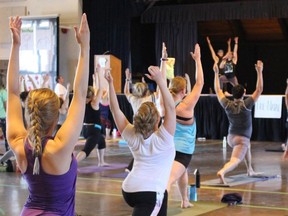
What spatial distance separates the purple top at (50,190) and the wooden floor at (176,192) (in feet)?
15.6

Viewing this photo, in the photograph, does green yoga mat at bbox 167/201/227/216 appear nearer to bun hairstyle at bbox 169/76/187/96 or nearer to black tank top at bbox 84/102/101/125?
bun hairstyle at bbox 169/76/187/96

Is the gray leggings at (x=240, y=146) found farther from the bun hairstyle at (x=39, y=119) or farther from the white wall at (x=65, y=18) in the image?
the white wall at (x=65, y=18)

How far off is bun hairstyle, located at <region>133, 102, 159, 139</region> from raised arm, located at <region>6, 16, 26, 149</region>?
65.4 inches

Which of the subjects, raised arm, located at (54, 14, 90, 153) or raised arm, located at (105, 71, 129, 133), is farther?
raised arm, located at (105, 71, 129, 133)

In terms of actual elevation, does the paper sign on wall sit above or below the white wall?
below

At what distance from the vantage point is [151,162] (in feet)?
16.5

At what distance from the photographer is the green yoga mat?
7.98 metres

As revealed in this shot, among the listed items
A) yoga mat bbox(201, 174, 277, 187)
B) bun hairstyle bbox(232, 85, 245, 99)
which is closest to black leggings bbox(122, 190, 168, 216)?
yoga mat bbox(201, 174, 277, 187)

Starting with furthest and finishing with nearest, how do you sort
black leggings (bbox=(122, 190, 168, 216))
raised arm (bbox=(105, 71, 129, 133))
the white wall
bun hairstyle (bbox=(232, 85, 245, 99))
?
the white wall
bun hairstyle (bbox=(232, 85, 245, 99))
raised arm (bbox=(105, 71, 129, 133))
black leggings (bbox=(122, 190, 168, 216))

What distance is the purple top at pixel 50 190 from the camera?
3184 millimetres

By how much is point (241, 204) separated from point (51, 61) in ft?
54.5

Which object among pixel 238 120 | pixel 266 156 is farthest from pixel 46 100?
pixel 266 156

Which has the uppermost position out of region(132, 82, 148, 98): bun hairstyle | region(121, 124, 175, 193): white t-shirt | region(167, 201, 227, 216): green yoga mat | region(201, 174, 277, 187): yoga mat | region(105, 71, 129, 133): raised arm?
region(105, 71, 129, 133): raised arm

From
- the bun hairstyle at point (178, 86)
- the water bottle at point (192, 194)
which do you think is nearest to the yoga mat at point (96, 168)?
the water bottle at point (192, 194)
